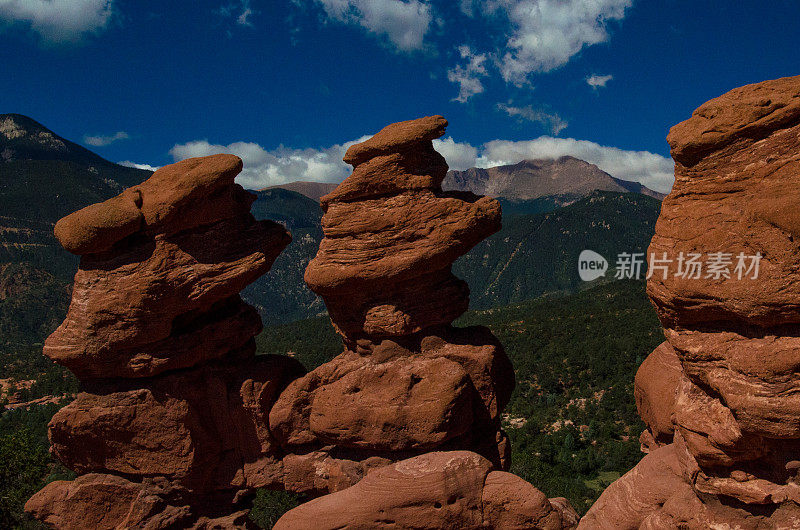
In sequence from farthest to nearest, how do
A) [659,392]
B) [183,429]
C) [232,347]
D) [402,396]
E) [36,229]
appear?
1. [36,229]
2. [232,347]
3. [183,429]
4. [402,396]
5. [659,392]

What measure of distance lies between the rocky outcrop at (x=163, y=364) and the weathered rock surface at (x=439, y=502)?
17.6 ft

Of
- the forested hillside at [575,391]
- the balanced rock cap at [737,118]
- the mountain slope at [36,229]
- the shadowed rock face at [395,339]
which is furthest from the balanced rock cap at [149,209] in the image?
the mountain slope at [36,229]

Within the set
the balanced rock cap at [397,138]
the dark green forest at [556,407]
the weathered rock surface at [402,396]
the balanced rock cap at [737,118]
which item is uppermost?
the balanced rock cap at [397,138]

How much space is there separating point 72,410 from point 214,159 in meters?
9.93

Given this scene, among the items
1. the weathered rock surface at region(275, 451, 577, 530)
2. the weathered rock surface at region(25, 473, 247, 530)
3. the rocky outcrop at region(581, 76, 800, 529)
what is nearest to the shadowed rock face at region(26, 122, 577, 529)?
the weathered rock surface at region(25, 473, 247, 530)

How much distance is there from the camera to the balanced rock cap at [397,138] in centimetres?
1689

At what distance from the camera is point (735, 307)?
33.7 feet

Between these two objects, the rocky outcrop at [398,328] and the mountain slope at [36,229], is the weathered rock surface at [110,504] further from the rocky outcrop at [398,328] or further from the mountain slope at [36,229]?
the mountain slope at [36,229]

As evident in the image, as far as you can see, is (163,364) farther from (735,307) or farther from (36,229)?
(36,229)

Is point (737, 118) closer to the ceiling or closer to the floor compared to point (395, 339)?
closer to the ceiling

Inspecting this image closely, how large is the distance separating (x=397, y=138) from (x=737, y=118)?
31.8ft

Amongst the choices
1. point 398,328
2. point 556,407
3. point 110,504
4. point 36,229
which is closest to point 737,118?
point 398,328

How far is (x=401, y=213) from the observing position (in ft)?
54.7

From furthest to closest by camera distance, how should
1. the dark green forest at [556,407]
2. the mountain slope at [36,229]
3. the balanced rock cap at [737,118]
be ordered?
the mountain slope at [36,229] → the dark green forest at [556,407] → the balanced rock cap at [737,118]
